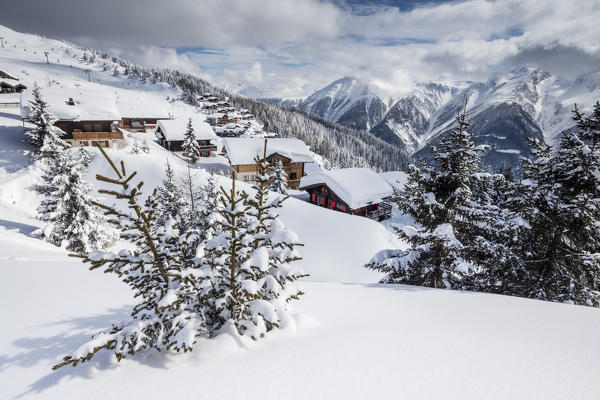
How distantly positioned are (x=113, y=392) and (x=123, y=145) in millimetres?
51850

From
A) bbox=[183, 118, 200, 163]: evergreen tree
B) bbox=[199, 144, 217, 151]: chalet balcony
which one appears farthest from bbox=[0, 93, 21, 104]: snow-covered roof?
bbox=[199, 144, 217, 151]: chalet balcony

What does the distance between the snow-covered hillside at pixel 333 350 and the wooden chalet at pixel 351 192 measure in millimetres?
28439

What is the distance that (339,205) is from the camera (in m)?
38.9

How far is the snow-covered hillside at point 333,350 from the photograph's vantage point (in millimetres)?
3637

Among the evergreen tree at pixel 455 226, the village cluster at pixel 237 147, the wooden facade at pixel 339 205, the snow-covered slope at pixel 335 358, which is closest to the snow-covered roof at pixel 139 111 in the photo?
the village cluster at pixel 237 147

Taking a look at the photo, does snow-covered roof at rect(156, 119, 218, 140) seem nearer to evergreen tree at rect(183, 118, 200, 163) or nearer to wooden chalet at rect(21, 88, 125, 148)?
evergreen tree at rect(183, 118, 200, 163)

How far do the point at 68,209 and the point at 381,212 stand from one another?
37341mm

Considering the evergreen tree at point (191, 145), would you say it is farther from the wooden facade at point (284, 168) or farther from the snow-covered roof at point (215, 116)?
the snow-covered roof at point (215, 116)

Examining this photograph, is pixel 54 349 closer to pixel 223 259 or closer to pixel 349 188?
pixel 223 259

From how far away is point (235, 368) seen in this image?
408 cm

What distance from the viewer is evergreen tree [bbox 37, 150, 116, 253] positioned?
1764cm

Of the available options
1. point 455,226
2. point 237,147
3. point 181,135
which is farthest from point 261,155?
point 455,226

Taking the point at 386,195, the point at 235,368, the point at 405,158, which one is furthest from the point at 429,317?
the point at 405,158

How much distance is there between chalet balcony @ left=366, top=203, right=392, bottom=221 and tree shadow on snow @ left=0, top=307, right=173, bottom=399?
37.8 m
